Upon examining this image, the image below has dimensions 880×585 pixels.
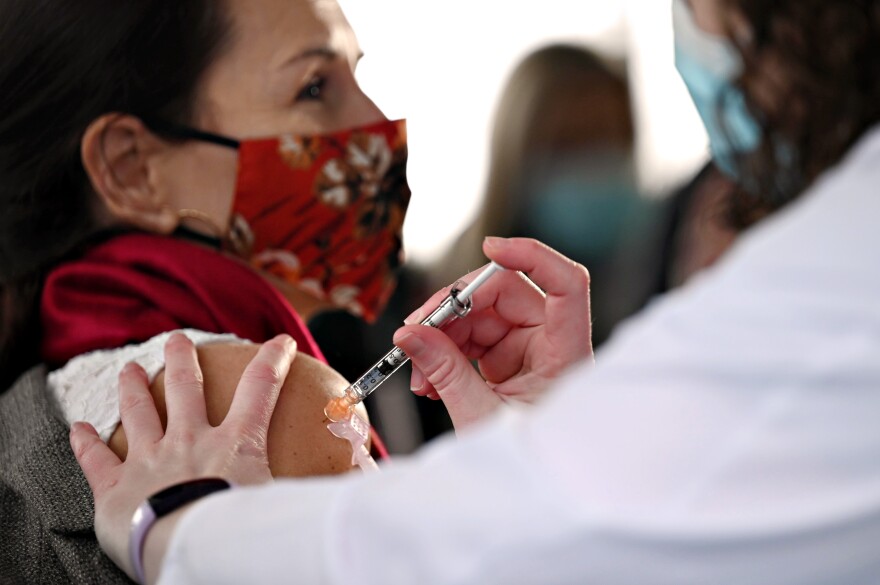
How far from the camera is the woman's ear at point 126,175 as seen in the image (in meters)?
1.50

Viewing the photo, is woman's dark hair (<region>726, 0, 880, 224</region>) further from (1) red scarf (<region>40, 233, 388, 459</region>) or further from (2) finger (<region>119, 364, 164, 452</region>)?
(1) red scarf (<region>40, 233, 388, 459</region>)

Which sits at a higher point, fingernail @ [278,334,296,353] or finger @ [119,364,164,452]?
finger @ [119,364,164,452]

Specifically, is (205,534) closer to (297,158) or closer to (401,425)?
(297,158)

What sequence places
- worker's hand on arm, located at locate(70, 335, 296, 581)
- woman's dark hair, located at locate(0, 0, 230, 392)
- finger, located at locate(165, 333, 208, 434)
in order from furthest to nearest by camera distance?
woman's dark hair, located at locate(0, 0, 230, 392) < finger, located at locate(165, 333, 208, 434) < worker's hand on arm, located at locate(70, 335, 296, 581)

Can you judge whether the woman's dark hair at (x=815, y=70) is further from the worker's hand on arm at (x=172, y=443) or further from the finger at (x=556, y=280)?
the worker's hand on arm at (x=172, y=443)

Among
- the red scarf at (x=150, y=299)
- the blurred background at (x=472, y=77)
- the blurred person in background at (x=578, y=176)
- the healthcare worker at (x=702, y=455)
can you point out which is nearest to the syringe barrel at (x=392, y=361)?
the red scarf at (x=150, y=299)

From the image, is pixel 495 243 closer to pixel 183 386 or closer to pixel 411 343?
pixel 411 343

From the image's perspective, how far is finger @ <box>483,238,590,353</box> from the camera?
1139mm

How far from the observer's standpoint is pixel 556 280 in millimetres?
1169

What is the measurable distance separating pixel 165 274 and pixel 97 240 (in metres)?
0.17

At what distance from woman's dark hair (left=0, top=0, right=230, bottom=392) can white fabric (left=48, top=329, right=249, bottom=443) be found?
22cm

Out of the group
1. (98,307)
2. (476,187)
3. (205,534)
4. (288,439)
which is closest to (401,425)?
(476,187)

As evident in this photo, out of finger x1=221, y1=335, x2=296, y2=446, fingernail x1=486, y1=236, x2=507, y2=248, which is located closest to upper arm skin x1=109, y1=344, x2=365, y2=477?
finger x1=221, y1=335, x2=296, y2=446

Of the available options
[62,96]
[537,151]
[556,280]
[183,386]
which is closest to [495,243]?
[556,280]
